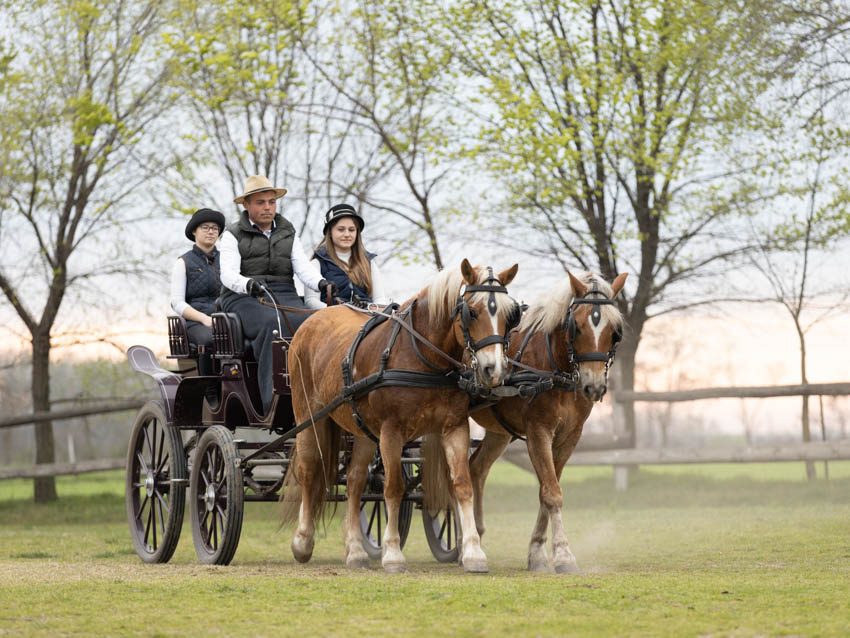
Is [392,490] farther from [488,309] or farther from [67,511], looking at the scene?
[67,511]

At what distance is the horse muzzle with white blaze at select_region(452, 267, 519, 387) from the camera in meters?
6.28

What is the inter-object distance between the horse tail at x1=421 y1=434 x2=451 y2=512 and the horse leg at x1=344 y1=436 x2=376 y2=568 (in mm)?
407

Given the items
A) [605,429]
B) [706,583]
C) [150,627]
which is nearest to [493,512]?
[605,429]

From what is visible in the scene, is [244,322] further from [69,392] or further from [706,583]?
[69,392]

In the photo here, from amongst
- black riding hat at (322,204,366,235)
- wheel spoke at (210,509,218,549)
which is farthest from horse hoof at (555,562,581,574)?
black riding hat at (322,204,366,235)

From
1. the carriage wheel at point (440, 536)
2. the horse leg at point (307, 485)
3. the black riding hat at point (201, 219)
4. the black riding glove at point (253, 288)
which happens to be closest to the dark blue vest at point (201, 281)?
the black riding hat at point (201, 219)

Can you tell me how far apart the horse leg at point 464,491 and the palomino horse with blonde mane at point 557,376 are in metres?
0.50

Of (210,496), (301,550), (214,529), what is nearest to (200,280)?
(210,496)

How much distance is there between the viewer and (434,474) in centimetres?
781

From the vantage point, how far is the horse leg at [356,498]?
7738 millimetres

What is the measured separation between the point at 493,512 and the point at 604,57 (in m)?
6.78

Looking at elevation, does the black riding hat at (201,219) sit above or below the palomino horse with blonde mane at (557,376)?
above

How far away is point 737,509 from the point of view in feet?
48.4

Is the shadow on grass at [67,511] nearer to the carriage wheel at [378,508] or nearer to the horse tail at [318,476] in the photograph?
the carriage wheel at [378,508]
